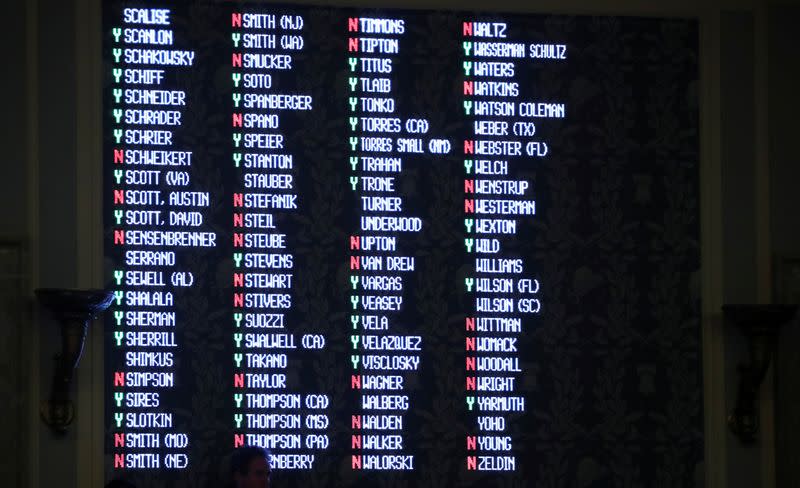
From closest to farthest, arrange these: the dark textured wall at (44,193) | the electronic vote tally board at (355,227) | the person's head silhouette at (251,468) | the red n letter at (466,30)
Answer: the person's head silhouette at (251,468) → the dark textured wall at (44,193) → the electronic vote tally board at (355,227) → the red n letter at (466,30)

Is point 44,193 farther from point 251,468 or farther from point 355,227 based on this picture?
point 251,468

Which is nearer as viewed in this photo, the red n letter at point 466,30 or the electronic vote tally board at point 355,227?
the electronic vote tally board at point 355,227

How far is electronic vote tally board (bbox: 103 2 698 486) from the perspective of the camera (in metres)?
4.61

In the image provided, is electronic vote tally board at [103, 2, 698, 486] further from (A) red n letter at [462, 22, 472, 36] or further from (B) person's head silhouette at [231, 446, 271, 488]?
(B) person's head silhouette at [231, 446, 271, 488]

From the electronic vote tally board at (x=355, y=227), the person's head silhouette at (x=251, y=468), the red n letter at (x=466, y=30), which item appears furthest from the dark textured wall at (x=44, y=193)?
the red n letter at (x=466, y=30)

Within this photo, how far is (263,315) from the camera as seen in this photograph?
184 inches

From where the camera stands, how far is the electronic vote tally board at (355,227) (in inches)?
182

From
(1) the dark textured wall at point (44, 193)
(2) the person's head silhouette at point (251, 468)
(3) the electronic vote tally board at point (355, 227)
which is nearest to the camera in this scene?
(2) the person's head silhouette at point (251, 468)

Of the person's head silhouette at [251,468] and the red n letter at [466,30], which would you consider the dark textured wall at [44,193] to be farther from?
the red n letter at [466,30]

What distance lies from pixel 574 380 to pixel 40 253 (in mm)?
2036

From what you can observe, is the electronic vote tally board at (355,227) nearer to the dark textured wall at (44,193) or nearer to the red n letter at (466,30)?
the red n letter at (466,30)

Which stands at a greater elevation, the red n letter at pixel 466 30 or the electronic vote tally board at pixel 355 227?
the red n letter at pixel 466 30

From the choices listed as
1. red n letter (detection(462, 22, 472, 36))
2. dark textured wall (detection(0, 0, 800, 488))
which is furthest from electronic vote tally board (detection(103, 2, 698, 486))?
dark textured wall (detection(0, 0, 800, 488))

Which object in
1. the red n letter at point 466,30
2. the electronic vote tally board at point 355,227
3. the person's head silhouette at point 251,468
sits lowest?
the person's head silhouette at point 251,468
